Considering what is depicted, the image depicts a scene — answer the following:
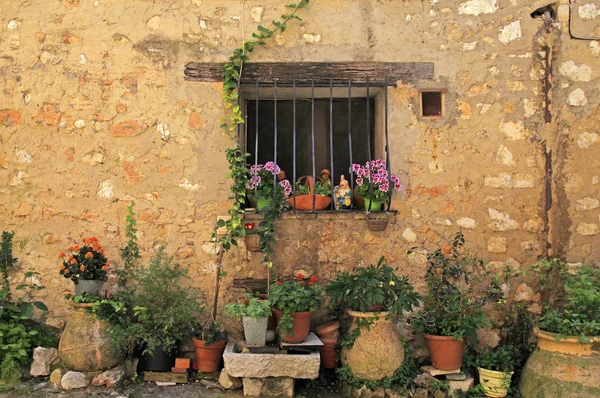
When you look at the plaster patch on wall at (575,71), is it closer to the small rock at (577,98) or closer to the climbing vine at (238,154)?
the small rock at (577,98)

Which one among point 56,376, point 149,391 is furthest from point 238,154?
point 56,376

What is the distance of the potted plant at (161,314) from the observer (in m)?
4.49

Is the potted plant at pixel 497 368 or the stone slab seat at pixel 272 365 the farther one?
the potted plant at pixel 497 368

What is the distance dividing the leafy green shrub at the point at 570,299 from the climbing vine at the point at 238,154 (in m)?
2.13

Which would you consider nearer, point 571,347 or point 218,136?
point 571,347

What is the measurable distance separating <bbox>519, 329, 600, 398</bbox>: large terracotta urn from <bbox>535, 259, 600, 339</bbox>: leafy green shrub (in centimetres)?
9

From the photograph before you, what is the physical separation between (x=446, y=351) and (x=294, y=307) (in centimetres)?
119

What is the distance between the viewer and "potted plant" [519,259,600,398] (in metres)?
4.12

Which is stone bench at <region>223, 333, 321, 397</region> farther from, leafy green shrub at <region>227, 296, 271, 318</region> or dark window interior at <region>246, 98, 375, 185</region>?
dark window interior at <region>246, 98, 375, 185</region>

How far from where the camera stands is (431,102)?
16.6 ft

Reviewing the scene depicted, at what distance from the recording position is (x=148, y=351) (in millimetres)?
4457

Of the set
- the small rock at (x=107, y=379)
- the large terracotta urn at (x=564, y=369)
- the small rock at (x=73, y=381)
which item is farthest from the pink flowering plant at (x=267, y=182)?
the large terracotta urn at (x=564, y=369)

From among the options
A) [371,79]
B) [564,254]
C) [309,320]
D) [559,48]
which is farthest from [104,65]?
[564,254]

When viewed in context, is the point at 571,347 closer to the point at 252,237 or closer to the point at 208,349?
the point at 252,237
